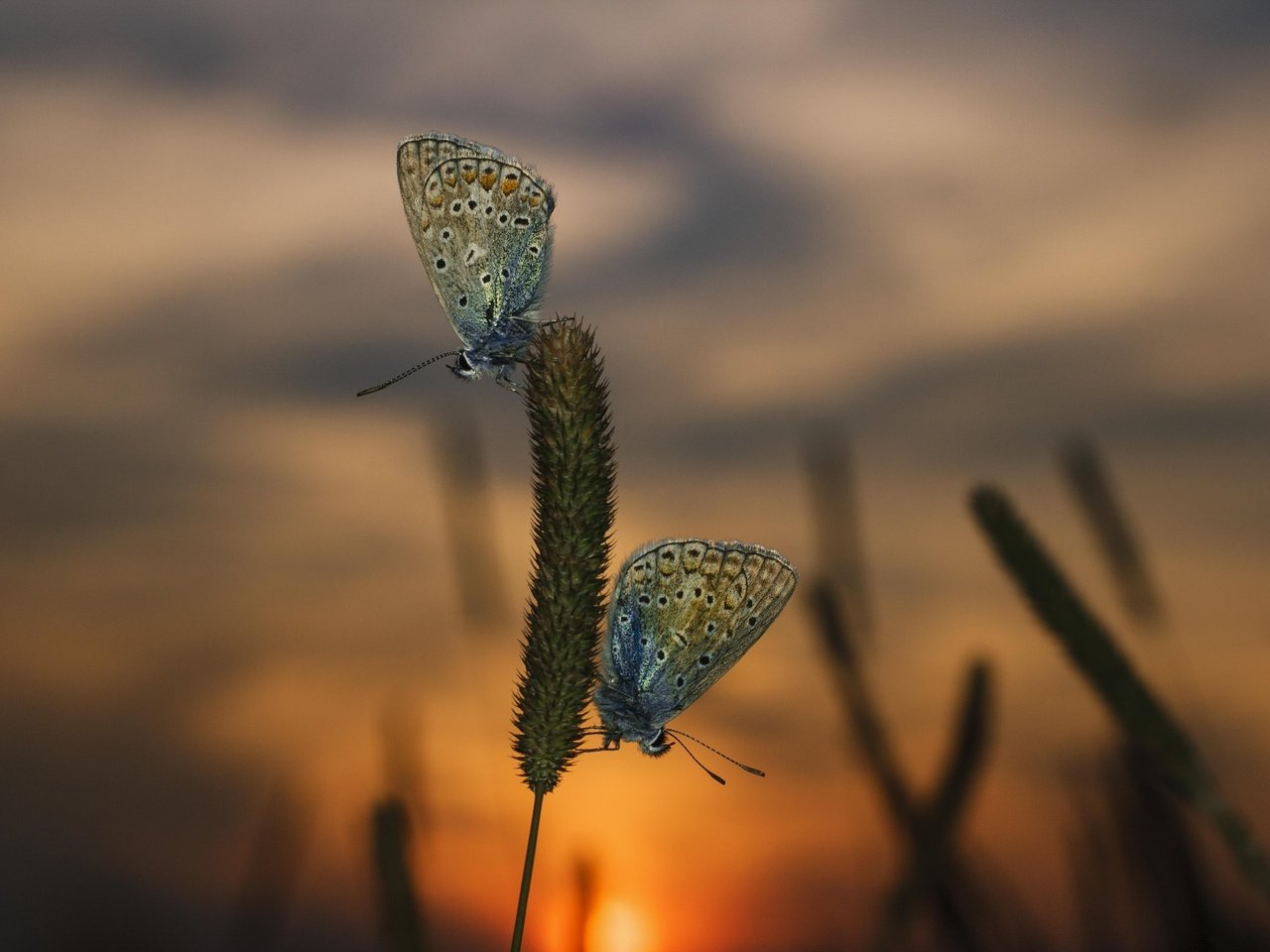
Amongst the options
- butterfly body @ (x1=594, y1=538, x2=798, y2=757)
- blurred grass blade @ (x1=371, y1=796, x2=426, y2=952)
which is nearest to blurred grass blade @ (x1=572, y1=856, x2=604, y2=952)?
butterfly body @ (x1=594, y1=538, x2=798, y2=757)

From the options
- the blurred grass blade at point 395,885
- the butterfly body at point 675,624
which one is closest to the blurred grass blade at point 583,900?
the butterfly body at point 675,624

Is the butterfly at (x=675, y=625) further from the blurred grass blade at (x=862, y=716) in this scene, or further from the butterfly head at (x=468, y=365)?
the butterfly head at (x=468, y=365)

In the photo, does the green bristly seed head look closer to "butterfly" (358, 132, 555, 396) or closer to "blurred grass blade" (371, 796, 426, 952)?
"blurred grass blade" (371, 796, 426, 952)

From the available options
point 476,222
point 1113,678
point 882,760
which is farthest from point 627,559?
point 1113,678

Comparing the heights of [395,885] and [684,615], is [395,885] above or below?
below

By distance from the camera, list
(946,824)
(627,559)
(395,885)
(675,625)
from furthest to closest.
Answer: (946,824) < (675,625) < (627,559) < (395,885)

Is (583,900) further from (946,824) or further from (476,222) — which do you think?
(476,222)

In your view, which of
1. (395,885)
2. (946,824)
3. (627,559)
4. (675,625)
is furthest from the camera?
(946,824)
